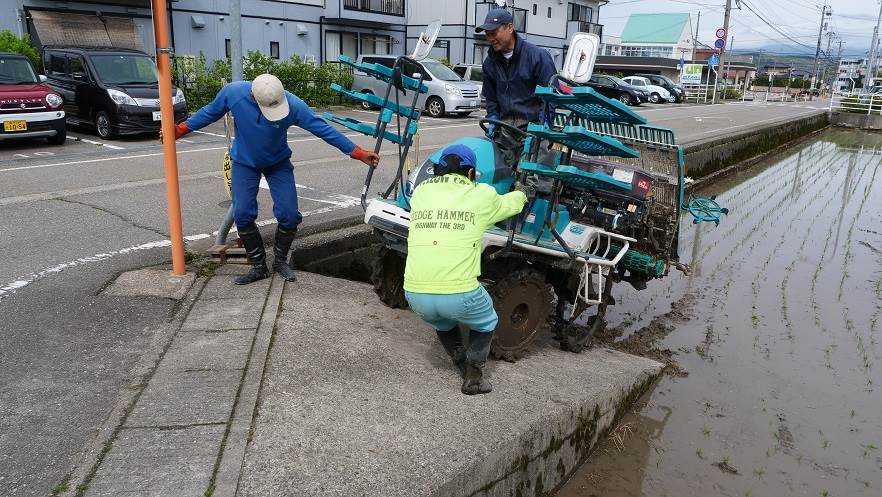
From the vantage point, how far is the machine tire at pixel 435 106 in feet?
64.8

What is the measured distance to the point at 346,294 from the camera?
16.3 feet

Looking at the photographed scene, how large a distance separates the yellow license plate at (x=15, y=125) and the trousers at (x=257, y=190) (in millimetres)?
8140

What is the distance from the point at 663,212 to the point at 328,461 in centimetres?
383

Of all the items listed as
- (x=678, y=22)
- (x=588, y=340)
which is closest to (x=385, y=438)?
(x=588, y=340)

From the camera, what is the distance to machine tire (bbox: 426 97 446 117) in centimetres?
1977

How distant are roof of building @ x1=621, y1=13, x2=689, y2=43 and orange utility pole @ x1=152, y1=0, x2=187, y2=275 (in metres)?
69.4

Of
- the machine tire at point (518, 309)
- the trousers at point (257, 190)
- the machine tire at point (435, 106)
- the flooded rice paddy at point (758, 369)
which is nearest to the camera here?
the flooded rice paddy at point (758, 369)

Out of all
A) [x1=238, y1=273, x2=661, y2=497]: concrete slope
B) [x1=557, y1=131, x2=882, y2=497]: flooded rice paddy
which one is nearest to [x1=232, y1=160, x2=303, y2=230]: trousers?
[x1=238, y1=273, x2=661, y2=497]: concrete slope

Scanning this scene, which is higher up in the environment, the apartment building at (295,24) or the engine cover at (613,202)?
the apartment building at (295,24)

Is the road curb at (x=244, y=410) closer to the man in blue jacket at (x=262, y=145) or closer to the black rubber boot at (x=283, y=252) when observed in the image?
the black rubber boot at (x=283, y=252)

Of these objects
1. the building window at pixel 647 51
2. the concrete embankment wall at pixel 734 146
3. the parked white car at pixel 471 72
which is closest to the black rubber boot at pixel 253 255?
the concrete embankment wall at pixel 734 146

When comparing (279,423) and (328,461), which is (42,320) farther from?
(328,461)

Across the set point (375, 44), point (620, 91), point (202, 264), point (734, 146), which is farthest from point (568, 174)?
point (620, 91)

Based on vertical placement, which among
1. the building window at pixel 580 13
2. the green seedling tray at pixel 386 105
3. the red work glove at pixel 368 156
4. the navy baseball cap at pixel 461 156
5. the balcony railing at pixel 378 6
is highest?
the building window at pixel 580 13
